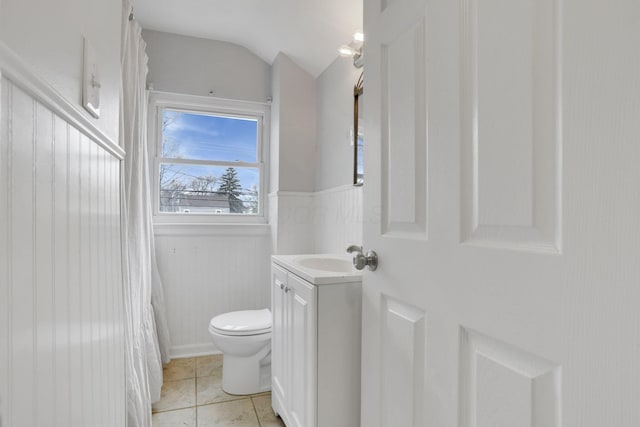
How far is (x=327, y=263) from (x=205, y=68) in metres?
1.97

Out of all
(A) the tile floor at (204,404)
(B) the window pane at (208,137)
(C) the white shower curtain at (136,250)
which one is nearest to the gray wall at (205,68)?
(B) the window pane at (208,137)

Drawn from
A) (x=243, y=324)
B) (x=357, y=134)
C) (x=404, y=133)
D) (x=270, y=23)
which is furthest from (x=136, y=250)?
(x=270, y=23)

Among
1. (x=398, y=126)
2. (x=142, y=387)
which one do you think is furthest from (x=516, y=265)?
(x=142, y=387)

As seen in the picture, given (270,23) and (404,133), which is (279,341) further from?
(270,23)

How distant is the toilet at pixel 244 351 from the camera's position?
2.01 meters

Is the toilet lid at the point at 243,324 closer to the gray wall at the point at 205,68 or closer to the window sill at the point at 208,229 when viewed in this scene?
the window sill at the point at 208,229

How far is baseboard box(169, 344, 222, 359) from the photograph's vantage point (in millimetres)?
2611

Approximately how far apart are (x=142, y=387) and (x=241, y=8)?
2362mm

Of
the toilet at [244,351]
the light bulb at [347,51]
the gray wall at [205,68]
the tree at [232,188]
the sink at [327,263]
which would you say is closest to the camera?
the sink at [327,263]

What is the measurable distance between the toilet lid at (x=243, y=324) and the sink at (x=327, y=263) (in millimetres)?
598

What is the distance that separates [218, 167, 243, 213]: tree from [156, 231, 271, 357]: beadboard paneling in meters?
0.25

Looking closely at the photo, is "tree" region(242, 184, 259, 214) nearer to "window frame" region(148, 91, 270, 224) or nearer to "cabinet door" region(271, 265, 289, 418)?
"window frame" region(148, 91, 270, 224)

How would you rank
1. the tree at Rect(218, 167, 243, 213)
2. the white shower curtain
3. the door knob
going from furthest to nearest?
the tree at Rect(218, 167, 243, 213)
the white shower curtain
the door knob

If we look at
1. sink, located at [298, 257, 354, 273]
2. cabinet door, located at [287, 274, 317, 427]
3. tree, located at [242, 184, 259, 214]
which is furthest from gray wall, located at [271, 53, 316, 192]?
cabinet door, located at [287, 274, 317, 427]
